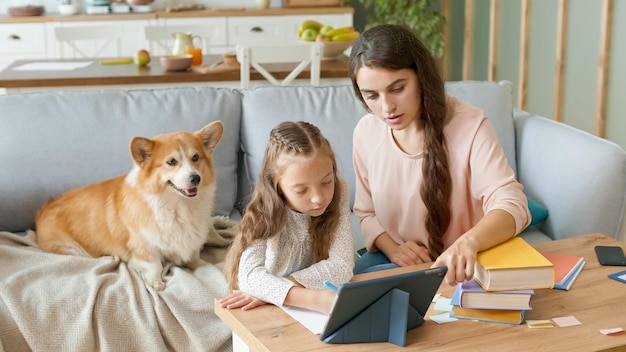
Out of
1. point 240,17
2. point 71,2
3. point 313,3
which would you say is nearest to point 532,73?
point 313,3

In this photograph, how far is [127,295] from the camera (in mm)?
2068

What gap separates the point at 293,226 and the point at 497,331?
49cm

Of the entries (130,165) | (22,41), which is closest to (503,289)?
(130,165)

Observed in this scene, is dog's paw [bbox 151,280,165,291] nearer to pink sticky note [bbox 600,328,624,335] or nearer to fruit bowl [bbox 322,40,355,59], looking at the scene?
pink sticky note [bbox 600,328,624,335]

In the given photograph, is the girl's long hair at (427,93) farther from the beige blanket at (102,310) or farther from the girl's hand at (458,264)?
the beige blanket at (102,310)

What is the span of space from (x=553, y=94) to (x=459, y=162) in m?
2.81

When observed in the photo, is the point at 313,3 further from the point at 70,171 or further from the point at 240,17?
the point at 70,171

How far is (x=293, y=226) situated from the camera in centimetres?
170

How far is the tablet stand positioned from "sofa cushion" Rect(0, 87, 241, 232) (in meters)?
1.34

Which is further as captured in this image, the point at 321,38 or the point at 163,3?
the point at 163,3

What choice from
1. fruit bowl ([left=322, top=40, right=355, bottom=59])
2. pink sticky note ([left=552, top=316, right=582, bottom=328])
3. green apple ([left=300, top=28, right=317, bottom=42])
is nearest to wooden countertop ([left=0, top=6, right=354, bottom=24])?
green apple ([left=300, top=28, right=317, bottom=42])

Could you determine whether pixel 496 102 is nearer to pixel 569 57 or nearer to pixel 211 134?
Result: pixel 211 134

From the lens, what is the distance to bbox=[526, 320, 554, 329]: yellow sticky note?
1.43 m

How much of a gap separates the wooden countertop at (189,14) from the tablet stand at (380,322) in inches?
177
